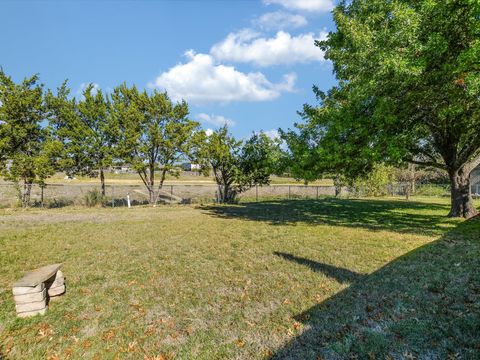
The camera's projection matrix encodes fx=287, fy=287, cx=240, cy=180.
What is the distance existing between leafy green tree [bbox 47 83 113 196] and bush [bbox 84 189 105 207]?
1507 millimetres

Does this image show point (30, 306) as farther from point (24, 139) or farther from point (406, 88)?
point (24, 139)

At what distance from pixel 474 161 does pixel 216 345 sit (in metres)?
15.3

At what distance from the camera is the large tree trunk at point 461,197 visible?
1299 centimetres

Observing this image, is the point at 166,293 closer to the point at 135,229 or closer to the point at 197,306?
the point at 197,306

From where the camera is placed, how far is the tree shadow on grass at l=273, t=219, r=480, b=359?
10.5 ft

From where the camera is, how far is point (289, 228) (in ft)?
37.2

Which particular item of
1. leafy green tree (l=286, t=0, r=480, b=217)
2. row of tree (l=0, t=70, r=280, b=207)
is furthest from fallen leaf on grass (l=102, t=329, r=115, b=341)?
row of tree (l=0, t=70, r=280, b=207)

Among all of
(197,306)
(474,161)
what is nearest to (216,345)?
(197,306)

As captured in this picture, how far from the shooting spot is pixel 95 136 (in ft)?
64.5

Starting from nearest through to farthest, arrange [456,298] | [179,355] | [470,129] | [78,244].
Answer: [179,355] < [456,298] < [78,244] < [470,129]

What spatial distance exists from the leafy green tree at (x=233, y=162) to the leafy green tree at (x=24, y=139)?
425 inches

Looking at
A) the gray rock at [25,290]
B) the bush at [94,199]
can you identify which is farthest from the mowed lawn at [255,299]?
the bush at [94,199]

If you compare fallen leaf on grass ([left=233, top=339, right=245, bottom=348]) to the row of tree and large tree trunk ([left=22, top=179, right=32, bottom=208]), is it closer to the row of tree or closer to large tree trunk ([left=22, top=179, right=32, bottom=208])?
the row of tree

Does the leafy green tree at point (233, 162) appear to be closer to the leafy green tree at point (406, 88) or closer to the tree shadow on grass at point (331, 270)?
the leafy green tree at point (406, 88)
